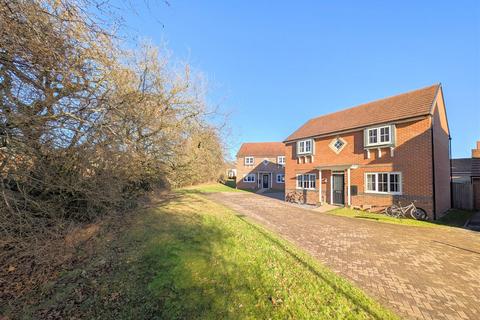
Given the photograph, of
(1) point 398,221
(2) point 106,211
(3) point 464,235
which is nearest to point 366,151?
(1) point 398,221

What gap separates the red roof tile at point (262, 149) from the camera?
116 feet

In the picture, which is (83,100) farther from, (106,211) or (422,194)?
(422,194)

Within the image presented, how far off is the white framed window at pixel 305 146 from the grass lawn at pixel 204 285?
508 inches

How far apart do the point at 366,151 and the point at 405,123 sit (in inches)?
103

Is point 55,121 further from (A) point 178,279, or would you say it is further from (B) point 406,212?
(B) point 406,212

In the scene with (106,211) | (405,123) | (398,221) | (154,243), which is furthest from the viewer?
(405,123)

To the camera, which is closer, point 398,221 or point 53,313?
point 53,313

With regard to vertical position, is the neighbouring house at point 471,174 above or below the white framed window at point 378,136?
below

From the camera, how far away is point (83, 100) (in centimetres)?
449

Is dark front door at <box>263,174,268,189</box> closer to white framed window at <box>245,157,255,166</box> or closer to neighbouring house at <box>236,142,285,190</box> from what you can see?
neighbouring house at <box>236,142,285,190</box>

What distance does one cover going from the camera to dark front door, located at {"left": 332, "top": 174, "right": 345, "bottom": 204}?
49.7 feet

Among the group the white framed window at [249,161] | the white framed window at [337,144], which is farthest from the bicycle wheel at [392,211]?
the white framed window at [249,161]

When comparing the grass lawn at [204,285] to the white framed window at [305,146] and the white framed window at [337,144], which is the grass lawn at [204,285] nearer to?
the white framed window at [337,144]

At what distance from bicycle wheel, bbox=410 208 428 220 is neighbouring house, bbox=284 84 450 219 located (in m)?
0.23
